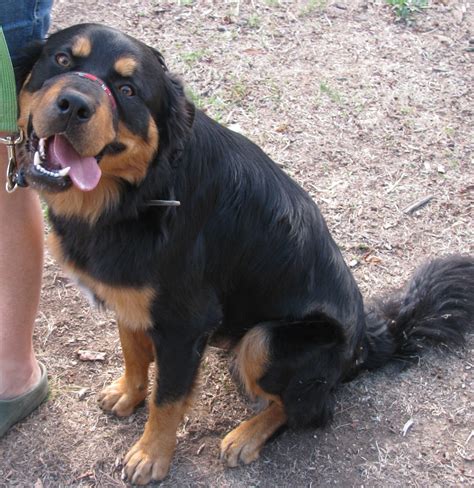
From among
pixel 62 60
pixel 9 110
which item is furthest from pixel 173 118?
pixel 9 110

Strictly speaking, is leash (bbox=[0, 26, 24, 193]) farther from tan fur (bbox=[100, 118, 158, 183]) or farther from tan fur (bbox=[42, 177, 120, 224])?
tan fur (bbox=[100, 118, 158, 183])

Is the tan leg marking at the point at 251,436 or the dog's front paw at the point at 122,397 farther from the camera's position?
the dog's front paw at the point at 122,397

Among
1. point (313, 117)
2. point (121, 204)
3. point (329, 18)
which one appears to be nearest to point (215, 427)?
point (121, 204)

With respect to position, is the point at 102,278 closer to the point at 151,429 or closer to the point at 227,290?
the point at 227,290

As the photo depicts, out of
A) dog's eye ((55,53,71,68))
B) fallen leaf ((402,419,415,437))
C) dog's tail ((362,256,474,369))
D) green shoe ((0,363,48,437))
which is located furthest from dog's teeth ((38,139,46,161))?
fallen leaf ((402,419,415,437))

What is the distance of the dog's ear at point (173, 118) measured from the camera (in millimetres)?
2961

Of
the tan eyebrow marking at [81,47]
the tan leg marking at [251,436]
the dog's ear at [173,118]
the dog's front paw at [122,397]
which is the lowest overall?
the dog's front paw at [122,397]

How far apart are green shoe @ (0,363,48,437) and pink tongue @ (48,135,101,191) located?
147 centimetres

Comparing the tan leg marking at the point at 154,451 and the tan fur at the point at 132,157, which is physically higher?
the tan fur at the point at 132,157

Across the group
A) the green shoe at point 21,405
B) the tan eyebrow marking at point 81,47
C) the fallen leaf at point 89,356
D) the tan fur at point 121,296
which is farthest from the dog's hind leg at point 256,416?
the tan eyebrow marking at point 81,47

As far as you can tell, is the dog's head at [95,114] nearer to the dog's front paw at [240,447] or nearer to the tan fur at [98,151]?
the tan fur at [98,151]

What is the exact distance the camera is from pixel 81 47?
2801 mm

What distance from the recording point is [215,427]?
3.87 metres

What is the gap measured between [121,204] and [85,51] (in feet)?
2.15
